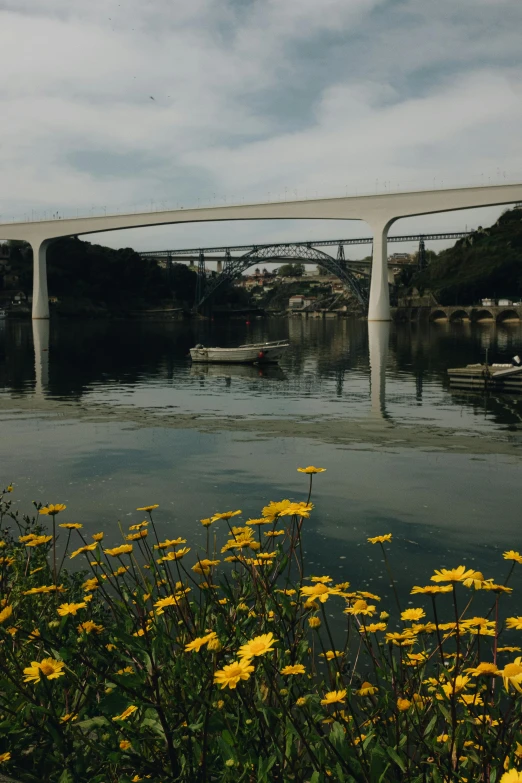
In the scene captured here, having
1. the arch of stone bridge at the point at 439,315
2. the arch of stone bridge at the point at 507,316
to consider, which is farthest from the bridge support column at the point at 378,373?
the arch of stone bridge at the point at 439,315

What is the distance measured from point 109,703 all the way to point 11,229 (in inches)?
5365

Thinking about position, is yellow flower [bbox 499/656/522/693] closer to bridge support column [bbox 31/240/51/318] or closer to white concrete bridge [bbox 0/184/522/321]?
white concrete bridge [bbox 0/184/522/321]

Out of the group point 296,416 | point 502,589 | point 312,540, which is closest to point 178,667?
point 502,589

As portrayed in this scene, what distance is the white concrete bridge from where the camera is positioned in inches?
3615

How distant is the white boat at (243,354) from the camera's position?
4594 centimetres

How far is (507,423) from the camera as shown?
23.1 m

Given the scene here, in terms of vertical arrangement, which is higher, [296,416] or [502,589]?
[502,589]

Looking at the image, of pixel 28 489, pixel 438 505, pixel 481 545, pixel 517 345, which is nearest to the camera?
pixel 481 545

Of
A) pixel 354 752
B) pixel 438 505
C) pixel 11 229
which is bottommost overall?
pixel 438 505

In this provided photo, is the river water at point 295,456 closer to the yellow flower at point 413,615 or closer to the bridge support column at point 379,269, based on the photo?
the yellow flower at point 413,615

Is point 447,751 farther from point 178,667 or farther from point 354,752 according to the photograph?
point 178,667

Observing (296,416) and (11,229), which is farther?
(11,229)

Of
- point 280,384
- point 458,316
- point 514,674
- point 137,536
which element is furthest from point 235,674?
point 458,316

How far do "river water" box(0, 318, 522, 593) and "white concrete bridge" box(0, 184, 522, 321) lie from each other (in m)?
61.5
